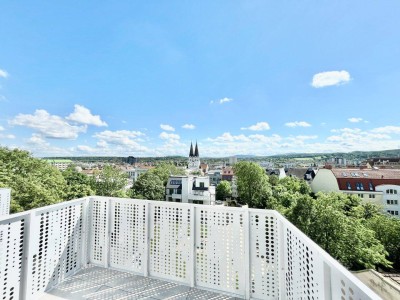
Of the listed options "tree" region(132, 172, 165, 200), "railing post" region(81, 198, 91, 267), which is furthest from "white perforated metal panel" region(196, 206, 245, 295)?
"tree" region(132, 172, 165, 200)

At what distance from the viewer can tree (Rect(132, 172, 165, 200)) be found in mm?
19073

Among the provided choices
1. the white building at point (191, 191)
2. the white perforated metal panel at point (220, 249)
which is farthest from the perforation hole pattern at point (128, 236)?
the white building at point (191, 191)

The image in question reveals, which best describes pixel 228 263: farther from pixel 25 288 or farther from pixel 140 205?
pixel 25 288

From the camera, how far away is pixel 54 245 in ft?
7.97

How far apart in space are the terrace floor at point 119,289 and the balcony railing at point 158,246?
3.2 inches

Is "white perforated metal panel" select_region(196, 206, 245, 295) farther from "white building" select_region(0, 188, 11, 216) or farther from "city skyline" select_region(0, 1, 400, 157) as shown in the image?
"city skyline" select_region(0, 1, 400, 157)

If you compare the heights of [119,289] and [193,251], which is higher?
[193,251]

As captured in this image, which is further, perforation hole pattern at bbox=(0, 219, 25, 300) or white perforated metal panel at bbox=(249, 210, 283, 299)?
white perforated metal panel at bbox=(249, 210, 283, 299)

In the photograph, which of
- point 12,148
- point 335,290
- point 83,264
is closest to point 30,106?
point 12,148

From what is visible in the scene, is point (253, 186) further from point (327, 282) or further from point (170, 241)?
point (327, 282)

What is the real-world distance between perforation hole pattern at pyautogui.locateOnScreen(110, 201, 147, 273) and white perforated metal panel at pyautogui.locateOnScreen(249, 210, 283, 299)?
4.50 ft

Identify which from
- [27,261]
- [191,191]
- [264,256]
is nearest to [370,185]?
[191,191]

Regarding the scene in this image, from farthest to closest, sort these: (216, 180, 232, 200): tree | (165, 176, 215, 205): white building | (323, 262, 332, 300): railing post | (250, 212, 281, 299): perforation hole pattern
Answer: (216, 180, 232, 200): tree
(165, 176, 215, 205): white building
(250, 212, 281, 299): perforation hole pattern
(323, 262, 332, 300): railing post

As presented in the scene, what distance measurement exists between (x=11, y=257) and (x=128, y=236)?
3.78 feet
